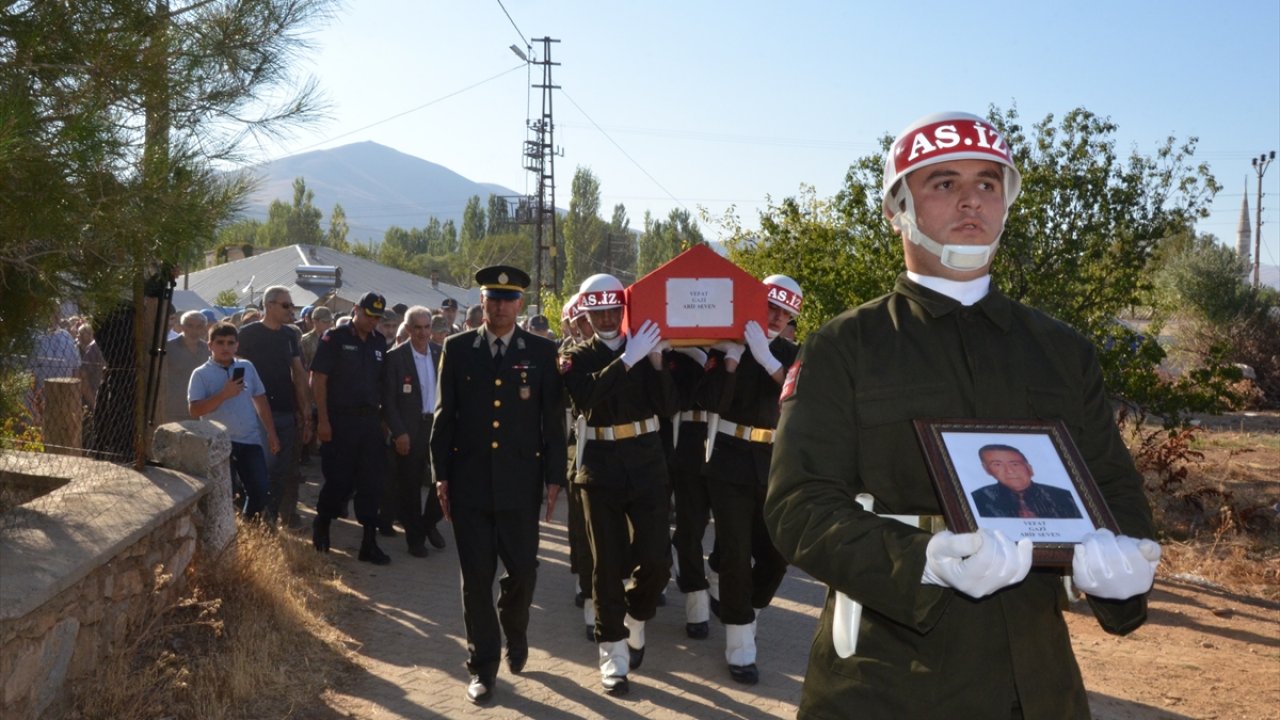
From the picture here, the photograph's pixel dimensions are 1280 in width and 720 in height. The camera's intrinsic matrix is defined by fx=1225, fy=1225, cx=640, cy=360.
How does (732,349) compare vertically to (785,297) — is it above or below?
below

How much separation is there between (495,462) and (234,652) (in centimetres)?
170

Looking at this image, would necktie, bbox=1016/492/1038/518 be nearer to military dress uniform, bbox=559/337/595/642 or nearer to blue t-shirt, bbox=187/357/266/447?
military dress uniform, bbox=559/337/595/642

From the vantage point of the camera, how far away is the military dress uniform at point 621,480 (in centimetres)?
709

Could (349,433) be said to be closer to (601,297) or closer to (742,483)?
(601,297)

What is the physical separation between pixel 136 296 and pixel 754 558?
4058 mm

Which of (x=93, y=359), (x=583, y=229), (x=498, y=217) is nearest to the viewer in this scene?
(x=93, y=359)

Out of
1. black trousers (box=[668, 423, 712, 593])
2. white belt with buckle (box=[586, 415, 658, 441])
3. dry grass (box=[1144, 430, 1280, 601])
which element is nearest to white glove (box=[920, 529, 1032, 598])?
white belt with buckle (box=[586, 415, 658, 441])

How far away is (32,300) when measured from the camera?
6.14 meters

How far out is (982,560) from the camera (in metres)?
2.36

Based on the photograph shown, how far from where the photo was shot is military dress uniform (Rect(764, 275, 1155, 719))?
8.67 ft

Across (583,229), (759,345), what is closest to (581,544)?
(759,345)

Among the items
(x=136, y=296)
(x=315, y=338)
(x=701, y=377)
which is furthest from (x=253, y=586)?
(x=315, y=338)

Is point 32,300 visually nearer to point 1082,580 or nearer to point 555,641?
point 555,641

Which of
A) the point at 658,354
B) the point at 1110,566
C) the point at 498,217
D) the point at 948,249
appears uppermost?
the point at 498,217
